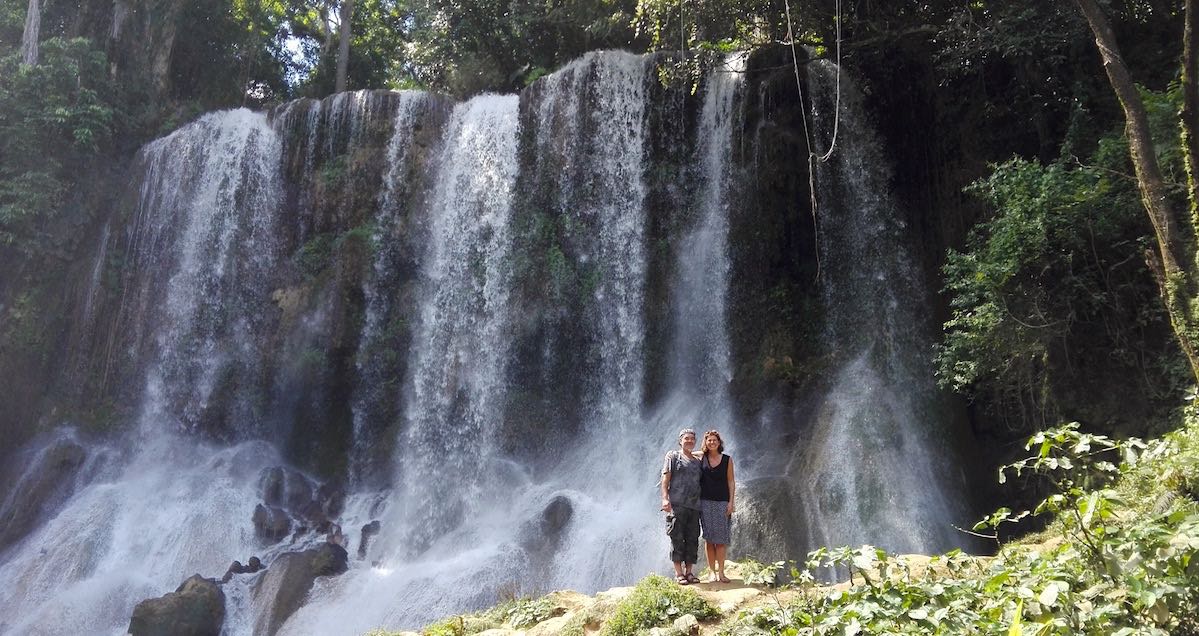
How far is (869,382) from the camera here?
11.5 meters

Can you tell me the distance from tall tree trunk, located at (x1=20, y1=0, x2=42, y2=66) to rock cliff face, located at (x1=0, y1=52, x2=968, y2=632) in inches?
122

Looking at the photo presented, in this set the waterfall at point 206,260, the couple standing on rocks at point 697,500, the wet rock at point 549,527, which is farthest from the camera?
the waterfall at point 206,260

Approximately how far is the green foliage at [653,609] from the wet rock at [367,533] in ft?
24.4

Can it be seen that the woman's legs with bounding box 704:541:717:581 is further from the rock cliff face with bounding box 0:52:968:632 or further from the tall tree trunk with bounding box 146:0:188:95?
the tall tree trunk with bounding box 146:0:188:95

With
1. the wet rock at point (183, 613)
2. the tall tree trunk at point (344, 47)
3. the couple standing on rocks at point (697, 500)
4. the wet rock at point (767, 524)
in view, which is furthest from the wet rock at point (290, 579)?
the tall tree trunk at point (344, 47)

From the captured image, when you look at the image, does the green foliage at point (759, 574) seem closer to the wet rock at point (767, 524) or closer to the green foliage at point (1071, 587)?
the green foliage at point (1071, 587)

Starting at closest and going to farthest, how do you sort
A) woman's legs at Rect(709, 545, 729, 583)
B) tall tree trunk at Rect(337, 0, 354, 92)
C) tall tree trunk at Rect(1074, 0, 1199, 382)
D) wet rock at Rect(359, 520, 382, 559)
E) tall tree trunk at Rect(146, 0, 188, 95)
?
woman's legs at Rect(709, 545, 729, 583), tall tree trunk at Rect(1074, 0, 1199, 382), wet rock at Rect(359, 520, 382, 559), tall tree trunk at Rect(146, 0, 188, 95), tall tree trunk at Rect(337, 0, 354, 92)

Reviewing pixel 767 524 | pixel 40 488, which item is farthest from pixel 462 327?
pixel 40 488

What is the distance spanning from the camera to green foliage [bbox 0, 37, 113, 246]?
15.3m

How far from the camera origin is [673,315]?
13.5m

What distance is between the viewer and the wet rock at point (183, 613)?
10.6 meters

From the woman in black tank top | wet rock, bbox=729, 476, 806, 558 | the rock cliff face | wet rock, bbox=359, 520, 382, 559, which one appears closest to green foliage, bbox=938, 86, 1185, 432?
the rock cliff face

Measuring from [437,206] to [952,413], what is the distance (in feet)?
29.0

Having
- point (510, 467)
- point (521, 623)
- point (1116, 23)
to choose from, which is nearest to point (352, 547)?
point (510, 467)
